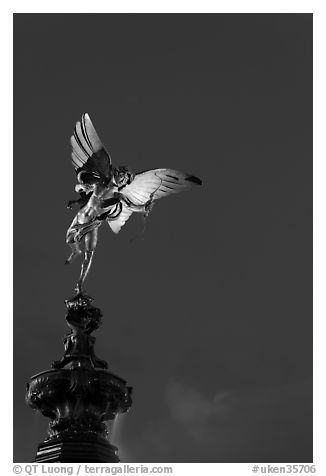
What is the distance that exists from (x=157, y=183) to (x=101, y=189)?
1.34 m

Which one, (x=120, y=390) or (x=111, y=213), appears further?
(x=111, y=213)

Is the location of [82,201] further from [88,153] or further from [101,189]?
[88,153]

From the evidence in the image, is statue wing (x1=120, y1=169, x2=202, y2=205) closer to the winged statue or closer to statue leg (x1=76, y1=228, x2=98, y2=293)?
the winged statue

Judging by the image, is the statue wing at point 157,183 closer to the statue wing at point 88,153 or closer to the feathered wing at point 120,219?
the feathered wing at point 120,219

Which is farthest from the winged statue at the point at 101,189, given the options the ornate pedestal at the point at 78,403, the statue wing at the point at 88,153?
the ornate pedestal at the point at 78,403

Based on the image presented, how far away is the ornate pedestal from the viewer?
44.7 feet

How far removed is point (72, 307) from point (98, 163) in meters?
2.97

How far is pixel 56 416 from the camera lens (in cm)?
1438

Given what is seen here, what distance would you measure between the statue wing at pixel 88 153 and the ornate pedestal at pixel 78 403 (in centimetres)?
346

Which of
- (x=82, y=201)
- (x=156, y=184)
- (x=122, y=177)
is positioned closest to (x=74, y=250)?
(x=82, y=201)

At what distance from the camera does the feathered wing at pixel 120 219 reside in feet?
53.4
